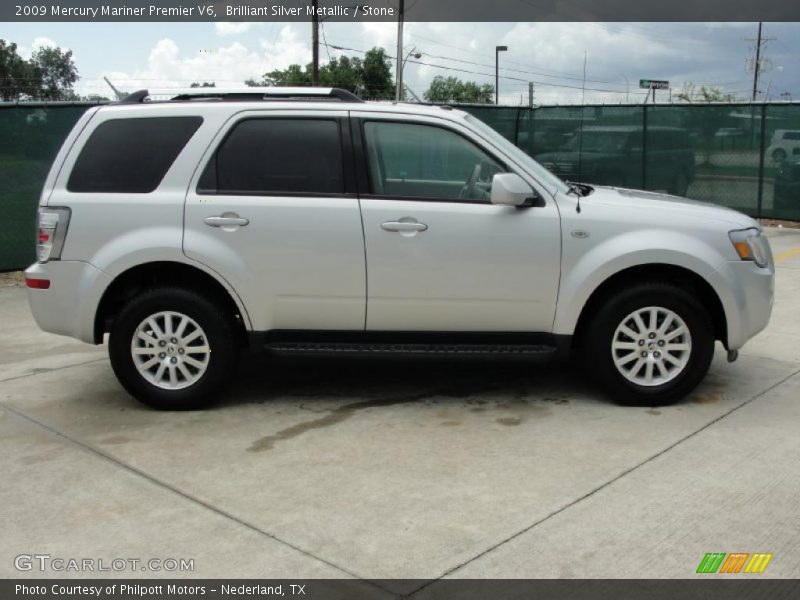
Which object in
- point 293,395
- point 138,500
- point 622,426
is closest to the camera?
point 138,500

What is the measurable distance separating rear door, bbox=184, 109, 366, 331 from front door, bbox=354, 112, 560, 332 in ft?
0.45

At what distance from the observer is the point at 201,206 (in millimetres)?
5293

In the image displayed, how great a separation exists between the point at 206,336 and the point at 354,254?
3.58ft

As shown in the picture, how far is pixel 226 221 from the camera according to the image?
5.27 metres

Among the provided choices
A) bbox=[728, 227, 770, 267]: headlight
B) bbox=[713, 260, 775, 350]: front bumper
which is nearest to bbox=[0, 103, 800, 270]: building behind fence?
bbox=[728, 227, 770, 267]: headlight

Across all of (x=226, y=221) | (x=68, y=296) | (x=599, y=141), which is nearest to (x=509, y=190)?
(x=226, y=221)

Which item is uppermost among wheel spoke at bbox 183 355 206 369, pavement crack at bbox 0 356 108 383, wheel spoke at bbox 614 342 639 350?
wheel spoke at bbox 614 342 639 350

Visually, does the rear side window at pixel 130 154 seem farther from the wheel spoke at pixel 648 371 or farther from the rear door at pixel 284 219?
the wheel spoke at pixel 648 371

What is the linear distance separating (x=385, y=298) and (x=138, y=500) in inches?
77.4

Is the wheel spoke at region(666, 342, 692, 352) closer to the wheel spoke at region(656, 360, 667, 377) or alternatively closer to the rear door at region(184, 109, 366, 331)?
the wheel spoke at region(656, 360, 667, 377)

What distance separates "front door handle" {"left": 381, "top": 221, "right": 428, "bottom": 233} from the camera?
207 inches

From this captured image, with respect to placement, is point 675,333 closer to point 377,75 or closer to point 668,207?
point 668,207
